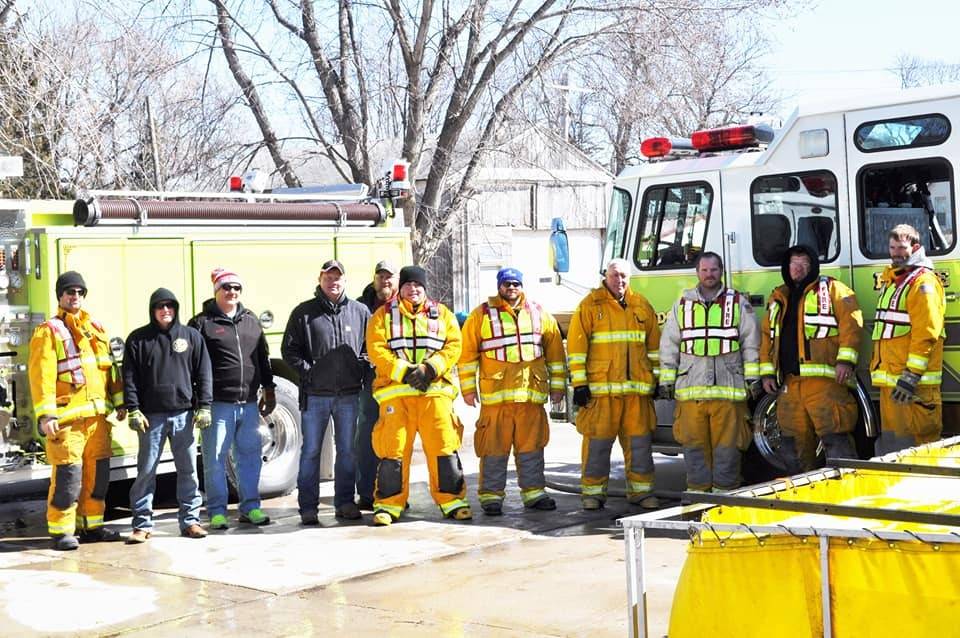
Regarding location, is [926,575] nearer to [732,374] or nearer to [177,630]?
[177,630]

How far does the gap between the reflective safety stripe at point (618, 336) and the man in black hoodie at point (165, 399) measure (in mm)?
2754

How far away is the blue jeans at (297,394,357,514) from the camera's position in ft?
29.7

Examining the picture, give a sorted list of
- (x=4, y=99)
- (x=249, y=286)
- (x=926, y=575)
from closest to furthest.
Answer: (x=926, y=575) < (x=249, y=286) < (x=4, y=99)

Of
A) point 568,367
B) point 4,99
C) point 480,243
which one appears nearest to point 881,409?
point 568,367

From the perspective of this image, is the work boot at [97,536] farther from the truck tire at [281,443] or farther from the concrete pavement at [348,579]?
the truck tire at [281,443]

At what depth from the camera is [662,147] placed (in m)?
9.98

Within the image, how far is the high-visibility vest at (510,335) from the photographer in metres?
9.12

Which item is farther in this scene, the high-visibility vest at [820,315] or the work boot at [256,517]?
the work boot at [256,517]

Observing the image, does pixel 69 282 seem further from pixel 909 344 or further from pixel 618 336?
pixel 909 344

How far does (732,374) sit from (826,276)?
926 millimetres

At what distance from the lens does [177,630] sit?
6.20 meters

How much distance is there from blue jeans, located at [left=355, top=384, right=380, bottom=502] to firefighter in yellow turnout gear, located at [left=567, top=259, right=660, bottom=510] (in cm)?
149

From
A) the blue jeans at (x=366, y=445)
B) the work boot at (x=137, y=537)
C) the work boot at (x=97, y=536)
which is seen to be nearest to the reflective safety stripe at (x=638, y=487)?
the blue jeans at (x=366, y=445)

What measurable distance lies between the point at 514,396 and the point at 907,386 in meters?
2.65
